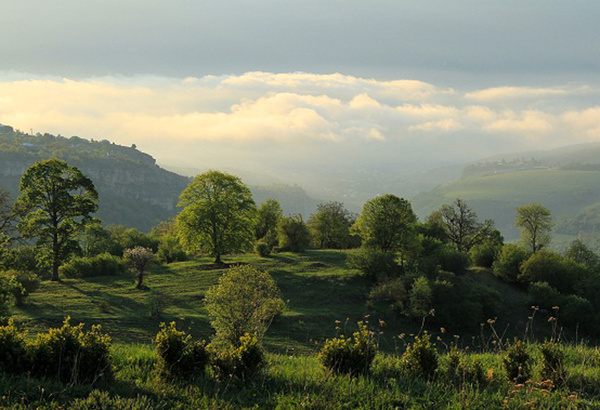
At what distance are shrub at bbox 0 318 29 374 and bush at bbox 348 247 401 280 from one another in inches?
1863

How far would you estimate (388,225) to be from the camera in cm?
6425

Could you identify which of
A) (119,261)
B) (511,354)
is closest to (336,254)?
(119,261)

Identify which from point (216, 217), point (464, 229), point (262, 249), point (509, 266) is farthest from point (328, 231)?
point (509, 266)

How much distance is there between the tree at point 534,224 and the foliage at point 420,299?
1943 inches

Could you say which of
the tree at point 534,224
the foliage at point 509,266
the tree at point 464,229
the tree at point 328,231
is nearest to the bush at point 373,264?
the foliage at point 509,266

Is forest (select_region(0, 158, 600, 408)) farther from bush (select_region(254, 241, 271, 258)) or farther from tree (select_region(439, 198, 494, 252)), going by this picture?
tree (select_region(439, 198, 494, 252))

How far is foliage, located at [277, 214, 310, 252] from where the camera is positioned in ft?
242

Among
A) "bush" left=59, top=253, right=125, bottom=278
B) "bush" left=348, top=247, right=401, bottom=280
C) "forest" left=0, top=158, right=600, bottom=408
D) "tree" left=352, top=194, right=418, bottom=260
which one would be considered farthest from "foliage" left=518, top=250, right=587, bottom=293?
"bush" left=59, top=253, right=125, bottom=278

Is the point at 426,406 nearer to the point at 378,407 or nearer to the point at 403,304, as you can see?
the point at 378,407

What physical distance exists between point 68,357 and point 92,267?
4573 cm

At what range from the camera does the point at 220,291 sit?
29.2m

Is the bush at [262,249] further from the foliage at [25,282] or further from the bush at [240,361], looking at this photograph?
the bush at [240,361]

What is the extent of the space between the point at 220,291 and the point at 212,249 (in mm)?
27973

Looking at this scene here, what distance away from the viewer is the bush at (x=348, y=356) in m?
12.7
